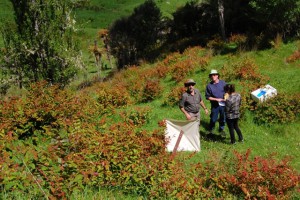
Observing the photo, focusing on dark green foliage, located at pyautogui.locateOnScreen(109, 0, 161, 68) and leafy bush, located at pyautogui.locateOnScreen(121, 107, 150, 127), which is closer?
leafy bush, located at pyautogui.locateOnScreen(121, 107, 150, 127)

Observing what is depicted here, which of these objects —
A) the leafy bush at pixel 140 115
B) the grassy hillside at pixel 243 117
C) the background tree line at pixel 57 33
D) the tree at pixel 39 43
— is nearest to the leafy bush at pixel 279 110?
the grassy hillside at pixel 243 117

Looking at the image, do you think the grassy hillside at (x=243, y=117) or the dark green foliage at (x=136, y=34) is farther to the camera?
the dark green foliage at (x=136, y=34)

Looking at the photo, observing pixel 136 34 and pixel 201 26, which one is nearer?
pixel 201 26

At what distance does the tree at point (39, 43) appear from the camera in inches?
628

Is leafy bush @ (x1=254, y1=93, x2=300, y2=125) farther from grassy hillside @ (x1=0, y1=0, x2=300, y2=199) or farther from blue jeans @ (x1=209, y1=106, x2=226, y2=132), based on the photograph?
blue jeans @ (x1=209, y1=106, x2=226, y2=132)

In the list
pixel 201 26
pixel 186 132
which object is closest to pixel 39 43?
pixel 186 132

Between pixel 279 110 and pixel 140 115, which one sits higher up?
pixel 279 110

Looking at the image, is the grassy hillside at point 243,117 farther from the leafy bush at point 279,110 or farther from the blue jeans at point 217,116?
the blue jeans at point 217,116

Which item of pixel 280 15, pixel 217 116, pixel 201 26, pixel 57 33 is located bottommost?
pixel 217 116

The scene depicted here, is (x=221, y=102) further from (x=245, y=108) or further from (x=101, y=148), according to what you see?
(x=101, y=148)

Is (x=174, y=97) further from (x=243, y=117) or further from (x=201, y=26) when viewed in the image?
(x=201, y=26)

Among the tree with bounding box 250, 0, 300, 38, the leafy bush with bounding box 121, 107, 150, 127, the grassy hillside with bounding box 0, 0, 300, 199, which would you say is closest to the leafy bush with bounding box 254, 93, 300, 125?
the grassy hillside with bounding box 0, 0, 300, 199

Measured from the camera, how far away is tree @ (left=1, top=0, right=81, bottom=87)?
1596cm

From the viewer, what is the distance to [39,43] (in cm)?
1609
